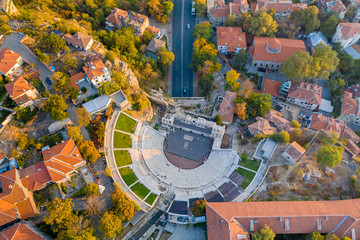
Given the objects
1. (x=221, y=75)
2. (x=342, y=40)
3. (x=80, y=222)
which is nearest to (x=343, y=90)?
(x=342, y=40)

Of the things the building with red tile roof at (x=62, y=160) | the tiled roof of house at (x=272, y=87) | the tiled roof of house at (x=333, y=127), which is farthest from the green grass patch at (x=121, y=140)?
the tiled roof of house at (x=333, y=127)

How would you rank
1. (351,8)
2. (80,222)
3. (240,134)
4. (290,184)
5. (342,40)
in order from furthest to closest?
(351,8) < (342,40) < (240,134) < (290,184) < (80,222)

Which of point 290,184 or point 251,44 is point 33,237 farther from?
point 251,44

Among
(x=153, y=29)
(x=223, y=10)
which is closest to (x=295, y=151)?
(x=223, y=10)

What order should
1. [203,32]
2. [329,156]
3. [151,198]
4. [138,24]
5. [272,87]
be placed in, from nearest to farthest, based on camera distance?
1. [329,156]
2. [151,198]
3. [272,87]
4. [138,24]
5. [203,32]

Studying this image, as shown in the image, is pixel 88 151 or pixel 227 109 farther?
pixel 227 109

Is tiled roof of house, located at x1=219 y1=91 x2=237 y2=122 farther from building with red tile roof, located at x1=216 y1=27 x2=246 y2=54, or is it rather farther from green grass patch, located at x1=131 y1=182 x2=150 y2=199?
green grass patch, located at x1=131 y1=182 x2=150 y2=199

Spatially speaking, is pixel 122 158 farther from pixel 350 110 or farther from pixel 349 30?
pixel 349 30
